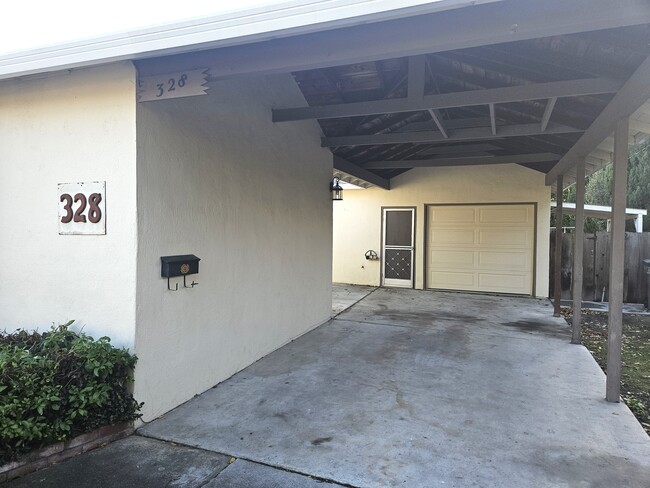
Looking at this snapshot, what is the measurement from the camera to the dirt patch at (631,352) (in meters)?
3.71

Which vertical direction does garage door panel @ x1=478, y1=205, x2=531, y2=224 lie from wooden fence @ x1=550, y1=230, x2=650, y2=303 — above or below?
above

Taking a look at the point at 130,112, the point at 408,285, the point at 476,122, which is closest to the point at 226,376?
the point at 130,112

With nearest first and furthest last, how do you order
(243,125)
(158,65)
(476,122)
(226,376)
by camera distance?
(158,65)
(226,376)
(243,125)
(476,122)

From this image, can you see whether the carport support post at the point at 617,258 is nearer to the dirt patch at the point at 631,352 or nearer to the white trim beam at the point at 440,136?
the dirt patch at the point at 631,352

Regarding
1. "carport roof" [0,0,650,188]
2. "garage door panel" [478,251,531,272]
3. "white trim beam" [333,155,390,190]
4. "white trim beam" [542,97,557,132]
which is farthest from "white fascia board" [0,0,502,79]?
"garage door panel" [478,251,531,272]

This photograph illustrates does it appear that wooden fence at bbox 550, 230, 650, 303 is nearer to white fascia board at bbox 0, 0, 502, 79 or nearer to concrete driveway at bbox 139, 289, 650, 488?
concrete driveway at bbox 139, 289, 650, 488

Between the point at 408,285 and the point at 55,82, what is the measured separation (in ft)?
29.2

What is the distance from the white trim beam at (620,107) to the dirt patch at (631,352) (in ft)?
8.38

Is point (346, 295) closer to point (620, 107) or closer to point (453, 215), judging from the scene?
point (453, 215)

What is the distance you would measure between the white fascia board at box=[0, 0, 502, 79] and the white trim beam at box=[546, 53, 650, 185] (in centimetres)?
186

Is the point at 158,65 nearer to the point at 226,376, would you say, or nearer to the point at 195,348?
the point at 195,348

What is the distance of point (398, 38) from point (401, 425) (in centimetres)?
276

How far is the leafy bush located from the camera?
2.35 m

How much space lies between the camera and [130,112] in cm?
299
